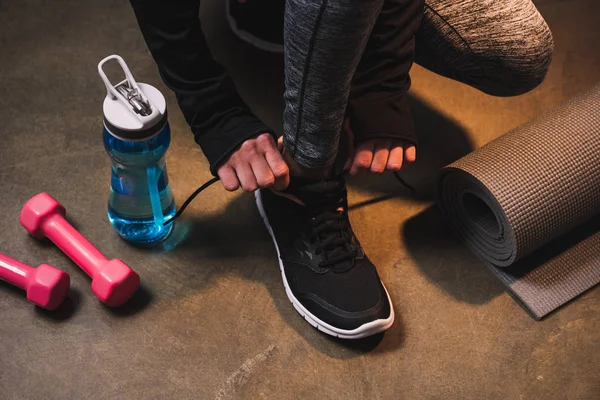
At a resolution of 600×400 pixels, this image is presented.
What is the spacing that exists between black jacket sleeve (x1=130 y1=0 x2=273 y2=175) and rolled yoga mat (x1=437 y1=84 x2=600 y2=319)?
0.37m

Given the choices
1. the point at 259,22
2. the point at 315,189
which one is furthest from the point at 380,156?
the point at 259,22

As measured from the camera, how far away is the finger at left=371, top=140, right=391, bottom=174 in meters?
1.07

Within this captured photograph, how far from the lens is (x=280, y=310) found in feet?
3.70

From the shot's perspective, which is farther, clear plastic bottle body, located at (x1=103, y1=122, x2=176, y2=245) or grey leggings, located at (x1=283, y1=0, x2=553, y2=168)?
clear plastic bottle body, located at (x1=103, y1=122, x2=176, y2=245)

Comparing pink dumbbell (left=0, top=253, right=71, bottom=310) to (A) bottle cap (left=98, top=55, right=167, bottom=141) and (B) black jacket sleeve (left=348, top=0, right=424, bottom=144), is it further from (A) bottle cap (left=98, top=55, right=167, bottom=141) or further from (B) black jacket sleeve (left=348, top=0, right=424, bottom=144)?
(B) black jacket sleeve (left=348, top=0, right=424, bottom=144)

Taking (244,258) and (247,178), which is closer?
(247,178)

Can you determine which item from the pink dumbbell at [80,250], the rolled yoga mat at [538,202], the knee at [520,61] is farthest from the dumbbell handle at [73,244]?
the knee at [520,61]

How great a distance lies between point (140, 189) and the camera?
3.59 ft

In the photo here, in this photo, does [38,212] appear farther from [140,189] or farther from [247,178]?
[247,178]

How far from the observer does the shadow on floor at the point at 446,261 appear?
45.9 inches

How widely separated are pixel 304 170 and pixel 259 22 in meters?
0.44

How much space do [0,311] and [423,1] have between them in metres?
0.84

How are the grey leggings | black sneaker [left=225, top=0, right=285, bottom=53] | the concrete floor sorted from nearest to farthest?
the grey leggings → the concrete floor → black sneaker [left=225, top=0, right=285, bottom=53]

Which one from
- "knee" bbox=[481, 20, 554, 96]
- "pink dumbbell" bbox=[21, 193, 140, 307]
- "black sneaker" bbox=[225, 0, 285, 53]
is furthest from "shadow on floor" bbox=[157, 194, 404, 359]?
"knee" bbox=[481, 20, 554, 96]
